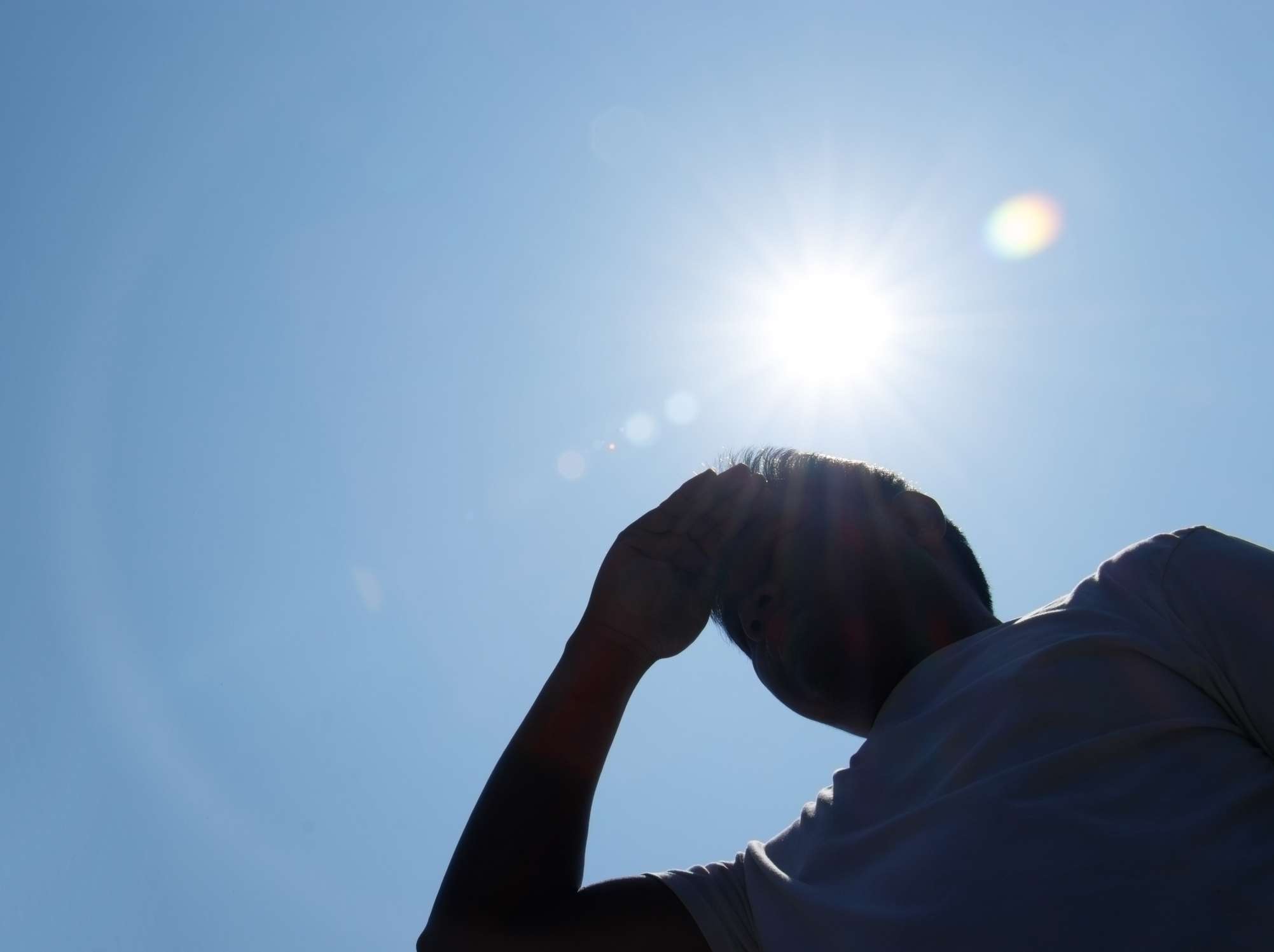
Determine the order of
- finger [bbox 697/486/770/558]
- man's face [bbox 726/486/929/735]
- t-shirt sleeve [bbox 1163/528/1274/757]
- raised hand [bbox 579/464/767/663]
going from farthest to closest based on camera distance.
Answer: finger [bbox 697/486/770/558]
raised hand [bbox 579/464/767/663]
man's face [bbox 726/486/929/735]
t-shirt sleeve [bbox 1163/528/1274/757]

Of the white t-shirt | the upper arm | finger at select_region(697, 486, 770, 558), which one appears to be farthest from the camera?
finger at select_region(697, 486, 770, 558)

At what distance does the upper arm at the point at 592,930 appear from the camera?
1.52 m

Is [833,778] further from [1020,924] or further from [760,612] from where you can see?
[1020,924]

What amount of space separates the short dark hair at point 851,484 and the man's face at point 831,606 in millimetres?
145

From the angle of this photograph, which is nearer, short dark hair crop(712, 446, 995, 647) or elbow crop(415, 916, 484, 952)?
elbow crop(415, 916, 484, 952)

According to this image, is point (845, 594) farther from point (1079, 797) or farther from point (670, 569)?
point (1079, 797)

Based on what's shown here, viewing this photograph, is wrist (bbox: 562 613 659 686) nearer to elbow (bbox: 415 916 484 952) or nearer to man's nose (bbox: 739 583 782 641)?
man's nose (bbox: 739 583 782 641)

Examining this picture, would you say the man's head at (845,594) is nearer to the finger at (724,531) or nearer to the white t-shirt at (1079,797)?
the finger at (724,531)

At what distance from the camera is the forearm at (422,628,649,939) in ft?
5.19

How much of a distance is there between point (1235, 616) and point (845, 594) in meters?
0.80

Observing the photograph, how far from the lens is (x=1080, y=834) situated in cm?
107

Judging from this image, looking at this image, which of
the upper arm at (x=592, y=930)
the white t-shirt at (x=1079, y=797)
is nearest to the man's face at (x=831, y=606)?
the white t-shirt at (x=1079, y=797)

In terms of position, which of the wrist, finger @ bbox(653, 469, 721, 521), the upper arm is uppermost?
finger @ bbox(653, 469, 721, 521)

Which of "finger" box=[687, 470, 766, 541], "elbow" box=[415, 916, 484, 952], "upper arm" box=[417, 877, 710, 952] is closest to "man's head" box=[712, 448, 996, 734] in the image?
"finger" box=[687, 470, 766, 541]
